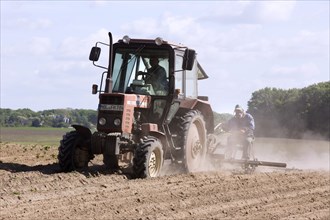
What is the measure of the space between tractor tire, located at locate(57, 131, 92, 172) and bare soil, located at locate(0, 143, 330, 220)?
0.23 m

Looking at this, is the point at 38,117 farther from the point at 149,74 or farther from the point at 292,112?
the point at 149,74

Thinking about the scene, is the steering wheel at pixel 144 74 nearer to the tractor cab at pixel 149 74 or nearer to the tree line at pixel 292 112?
the tractor cab at pixel 149 74

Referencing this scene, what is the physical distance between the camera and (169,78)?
13758mm

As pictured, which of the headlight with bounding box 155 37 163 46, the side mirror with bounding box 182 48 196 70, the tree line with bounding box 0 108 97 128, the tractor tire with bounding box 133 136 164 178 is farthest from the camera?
the tree line with bounding box 0 108 97 128

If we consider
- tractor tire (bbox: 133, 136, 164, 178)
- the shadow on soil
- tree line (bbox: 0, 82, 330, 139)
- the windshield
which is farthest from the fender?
tree line (bbox: 0, 82, 330, 139)

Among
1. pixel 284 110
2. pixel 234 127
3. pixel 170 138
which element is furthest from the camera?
pixel 284 110

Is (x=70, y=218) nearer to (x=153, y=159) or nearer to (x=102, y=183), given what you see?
(x=102, y=183)

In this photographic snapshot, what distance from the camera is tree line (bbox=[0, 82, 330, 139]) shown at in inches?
1350

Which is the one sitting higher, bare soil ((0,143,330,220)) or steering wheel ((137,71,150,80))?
steering wheel ((137,71,150,80))

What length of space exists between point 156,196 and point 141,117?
321 centimetres

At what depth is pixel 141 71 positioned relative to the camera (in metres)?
13.9

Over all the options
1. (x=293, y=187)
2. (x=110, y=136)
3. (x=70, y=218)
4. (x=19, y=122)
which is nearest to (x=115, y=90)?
(x=110, y=136)

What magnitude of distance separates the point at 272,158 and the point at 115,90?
8184mm

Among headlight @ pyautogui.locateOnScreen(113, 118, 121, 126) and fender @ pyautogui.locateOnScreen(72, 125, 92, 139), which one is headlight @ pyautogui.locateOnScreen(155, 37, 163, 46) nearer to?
headlight @ pyautogui.locateOnScreen(113, 118, 121, 126)
